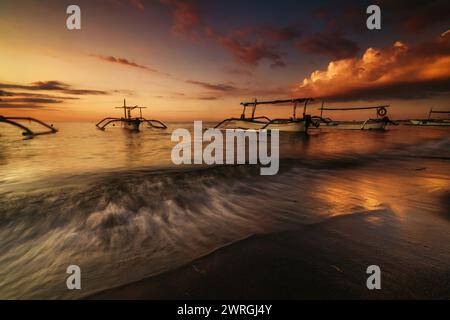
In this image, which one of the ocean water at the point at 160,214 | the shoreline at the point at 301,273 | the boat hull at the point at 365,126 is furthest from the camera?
the boat hull at the point at 365,126

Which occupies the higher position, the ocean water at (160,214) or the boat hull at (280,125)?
the boat hull at (280,125)

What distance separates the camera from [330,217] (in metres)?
4.79

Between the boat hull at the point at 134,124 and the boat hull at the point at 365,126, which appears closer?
the boat hull at the point at 365,126

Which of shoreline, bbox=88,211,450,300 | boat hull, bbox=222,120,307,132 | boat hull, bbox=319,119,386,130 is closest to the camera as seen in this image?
shoreline, bbox=88,211,450,300

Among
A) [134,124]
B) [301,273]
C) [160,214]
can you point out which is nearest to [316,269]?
[301,273]

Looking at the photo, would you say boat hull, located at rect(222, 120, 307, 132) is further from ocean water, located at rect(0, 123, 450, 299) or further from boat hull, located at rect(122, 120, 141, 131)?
ocean water, located at rect(0, 123, 450, 299)

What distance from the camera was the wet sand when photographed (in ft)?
8.17

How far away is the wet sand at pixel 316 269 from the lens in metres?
2.49

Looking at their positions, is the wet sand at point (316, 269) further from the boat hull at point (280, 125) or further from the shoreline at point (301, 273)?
the boat hull at point (280, 125)

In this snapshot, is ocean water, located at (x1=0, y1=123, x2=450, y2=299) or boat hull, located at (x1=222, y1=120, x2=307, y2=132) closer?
ocean water, located at (x1=0, y1=123, x2=450, y2=299)

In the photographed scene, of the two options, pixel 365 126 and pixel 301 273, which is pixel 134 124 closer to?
pixel 365 126

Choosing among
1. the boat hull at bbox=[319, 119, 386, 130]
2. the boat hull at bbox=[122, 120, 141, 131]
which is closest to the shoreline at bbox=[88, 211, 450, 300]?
the boat hull at bbox=[319, 119, 386, 130]

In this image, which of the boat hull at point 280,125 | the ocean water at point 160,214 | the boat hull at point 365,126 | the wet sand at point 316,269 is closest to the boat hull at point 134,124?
the boat hull at point 280,125
